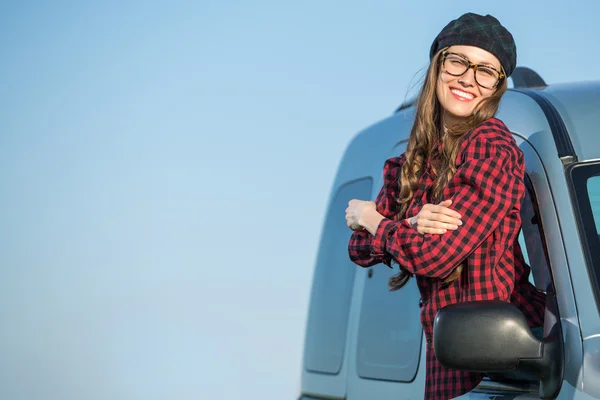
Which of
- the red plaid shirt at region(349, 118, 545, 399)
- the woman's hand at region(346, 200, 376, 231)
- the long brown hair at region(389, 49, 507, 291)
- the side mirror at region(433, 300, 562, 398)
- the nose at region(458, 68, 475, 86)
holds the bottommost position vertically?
the side mirror at region(433, 300, 562, 398)

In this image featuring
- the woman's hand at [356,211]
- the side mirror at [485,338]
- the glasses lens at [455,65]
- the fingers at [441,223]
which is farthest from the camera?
the woman's hand at [356,211]

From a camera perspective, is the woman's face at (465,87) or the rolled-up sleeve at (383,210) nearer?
the woman's face at (465,87)

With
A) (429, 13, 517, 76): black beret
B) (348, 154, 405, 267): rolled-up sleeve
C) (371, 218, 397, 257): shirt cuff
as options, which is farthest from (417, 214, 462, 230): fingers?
(429, 13, 517, 76): black beret

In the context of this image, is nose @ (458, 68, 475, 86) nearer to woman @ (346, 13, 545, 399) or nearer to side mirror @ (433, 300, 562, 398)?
woman @ (346, 13, 545, 399)

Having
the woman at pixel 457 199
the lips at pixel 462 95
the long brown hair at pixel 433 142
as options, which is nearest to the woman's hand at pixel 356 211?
the woman at pixel 457 199

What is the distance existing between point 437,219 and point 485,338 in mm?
354

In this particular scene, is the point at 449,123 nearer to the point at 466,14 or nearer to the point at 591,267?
the point at 466,14

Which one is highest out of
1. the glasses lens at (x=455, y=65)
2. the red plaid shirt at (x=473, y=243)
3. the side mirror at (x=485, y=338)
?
the glasses lens at (x=455, y=65)

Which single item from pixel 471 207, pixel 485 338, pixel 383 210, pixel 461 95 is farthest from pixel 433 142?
pixel 485 338

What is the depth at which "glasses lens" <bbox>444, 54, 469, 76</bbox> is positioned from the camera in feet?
9.89

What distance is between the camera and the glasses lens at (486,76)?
2988 mm

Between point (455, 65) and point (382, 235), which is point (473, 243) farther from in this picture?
point (455, 65)

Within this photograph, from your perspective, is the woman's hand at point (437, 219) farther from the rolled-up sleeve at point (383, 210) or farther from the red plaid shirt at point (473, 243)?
the rolled-up sleeve at point (383, 210)

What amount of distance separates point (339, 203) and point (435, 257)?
8.95 feet
